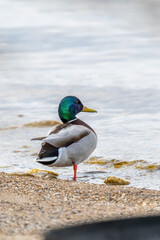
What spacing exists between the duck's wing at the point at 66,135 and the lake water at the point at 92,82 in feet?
1.57

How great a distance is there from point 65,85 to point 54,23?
9.75 m

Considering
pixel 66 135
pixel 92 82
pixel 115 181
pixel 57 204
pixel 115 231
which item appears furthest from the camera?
pixel 92 82

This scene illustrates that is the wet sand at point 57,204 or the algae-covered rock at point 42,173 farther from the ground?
the wet sand at point 57,204

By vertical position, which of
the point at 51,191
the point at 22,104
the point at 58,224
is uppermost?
the point at 58,224

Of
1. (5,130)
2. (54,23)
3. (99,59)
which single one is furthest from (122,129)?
(54,23)

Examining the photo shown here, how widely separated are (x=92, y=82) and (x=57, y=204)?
7.69m

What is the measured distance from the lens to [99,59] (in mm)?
14266

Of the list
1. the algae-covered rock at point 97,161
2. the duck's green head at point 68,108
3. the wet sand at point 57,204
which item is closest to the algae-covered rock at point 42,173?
the wet sand at point 57,204

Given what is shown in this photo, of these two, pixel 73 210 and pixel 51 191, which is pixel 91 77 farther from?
pixel 73 210

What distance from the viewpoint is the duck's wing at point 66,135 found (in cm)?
568

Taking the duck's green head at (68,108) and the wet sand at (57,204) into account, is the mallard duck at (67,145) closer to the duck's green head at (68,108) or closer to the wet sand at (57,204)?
the duck's green head at (68,108)

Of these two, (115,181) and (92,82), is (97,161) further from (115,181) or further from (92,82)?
(92,82)

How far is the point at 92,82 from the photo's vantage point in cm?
1170

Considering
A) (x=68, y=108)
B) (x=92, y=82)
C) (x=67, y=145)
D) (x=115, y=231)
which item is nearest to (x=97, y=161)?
(x=68, y=108)
